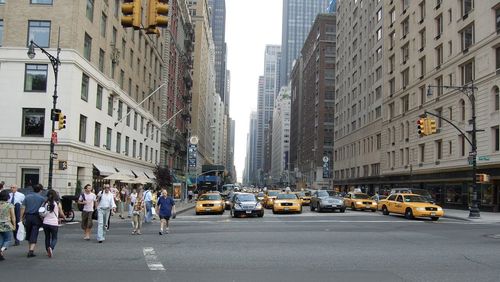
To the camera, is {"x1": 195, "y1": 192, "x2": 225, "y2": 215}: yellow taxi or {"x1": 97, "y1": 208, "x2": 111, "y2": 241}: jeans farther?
{"x1": 195, "y1": 192, "x2": 225, "y2": 215}: yellow taxi

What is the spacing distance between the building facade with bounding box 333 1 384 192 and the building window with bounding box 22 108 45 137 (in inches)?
1948

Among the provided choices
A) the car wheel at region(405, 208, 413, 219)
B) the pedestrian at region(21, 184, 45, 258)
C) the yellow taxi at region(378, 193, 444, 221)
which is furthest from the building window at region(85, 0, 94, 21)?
the pedestrian at region(21, 184, 45, 258)

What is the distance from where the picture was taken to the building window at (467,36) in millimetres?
45500

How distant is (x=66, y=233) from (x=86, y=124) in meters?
19.9

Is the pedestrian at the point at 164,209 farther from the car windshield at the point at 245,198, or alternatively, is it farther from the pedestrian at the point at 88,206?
the car windshield at the point at 245,198

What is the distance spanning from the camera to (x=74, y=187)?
35094mm

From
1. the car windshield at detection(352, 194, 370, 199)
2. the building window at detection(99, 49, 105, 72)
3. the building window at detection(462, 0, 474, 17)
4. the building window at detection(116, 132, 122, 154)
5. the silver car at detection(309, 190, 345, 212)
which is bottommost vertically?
the silver car at detection(309, 190, 345, 212)

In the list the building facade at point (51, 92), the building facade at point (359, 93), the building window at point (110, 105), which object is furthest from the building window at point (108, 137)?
the building facade at point (359, 93)

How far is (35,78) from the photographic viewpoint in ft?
113

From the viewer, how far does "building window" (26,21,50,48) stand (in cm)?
3459

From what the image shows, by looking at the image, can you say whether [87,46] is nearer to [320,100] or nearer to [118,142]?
[118,142]

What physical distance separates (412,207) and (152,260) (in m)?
20.3

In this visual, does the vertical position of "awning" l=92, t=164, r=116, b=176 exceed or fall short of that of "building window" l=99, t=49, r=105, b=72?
it falls short

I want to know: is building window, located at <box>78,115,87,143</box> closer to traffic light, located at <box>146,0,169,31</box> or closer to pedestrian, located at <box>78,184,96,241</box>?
pedestrian, located at <box>78,184,96,241</box>
